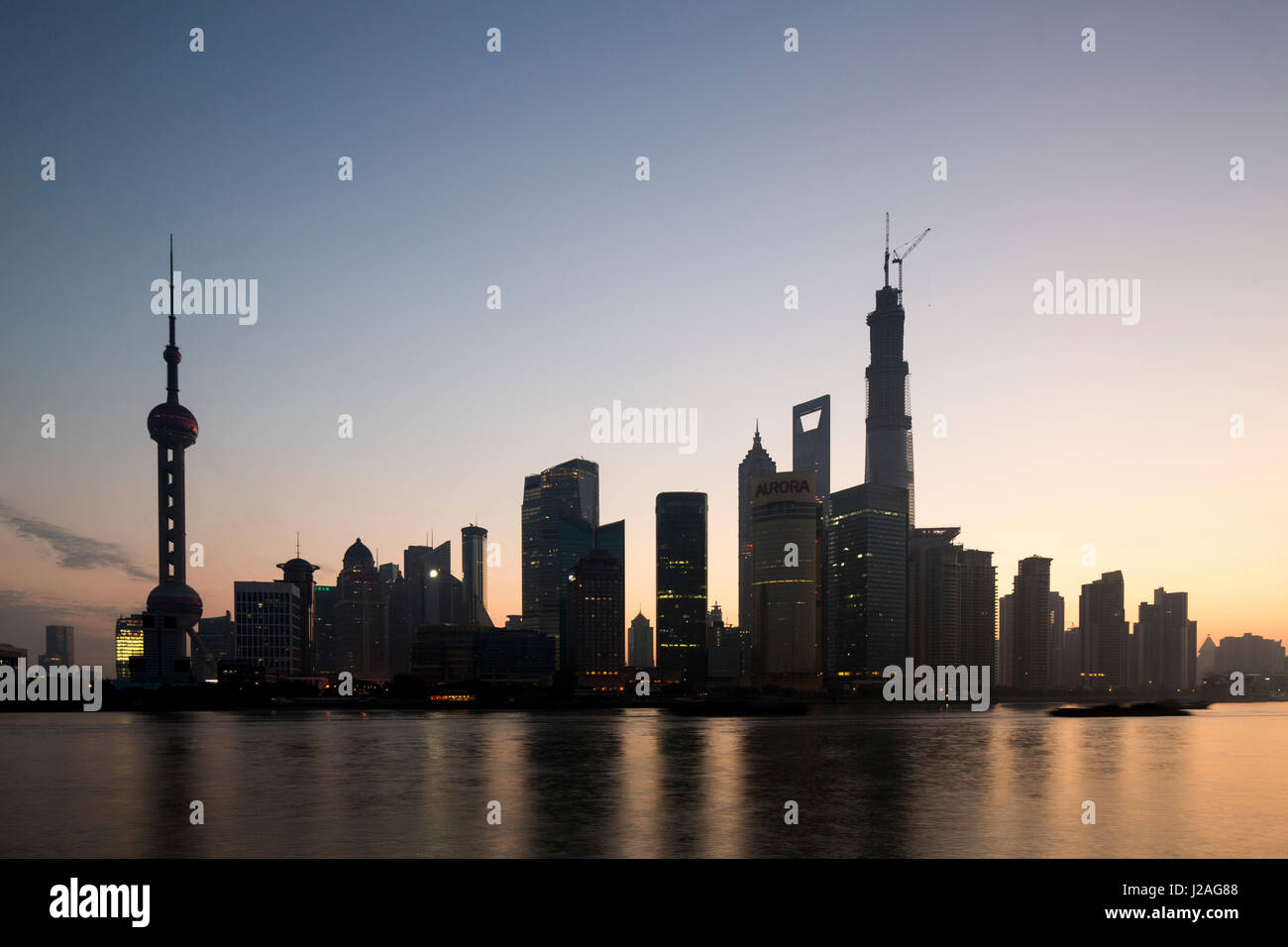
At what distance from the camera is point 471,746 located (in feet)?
403

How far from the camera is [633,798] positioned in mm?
67688

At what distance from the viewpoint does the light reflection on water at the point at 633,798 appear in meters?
50.6

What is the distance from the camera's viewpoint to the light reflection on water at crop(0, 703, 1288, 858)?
50.6 metres

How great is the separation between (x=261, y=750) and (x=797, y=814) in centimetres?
8432

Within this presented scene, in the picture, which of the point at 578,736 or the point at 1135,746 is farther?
the point at 578,736

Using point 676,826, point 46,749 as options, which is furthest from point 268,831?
point 46,749

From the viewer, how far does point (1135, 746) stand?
138 metres
